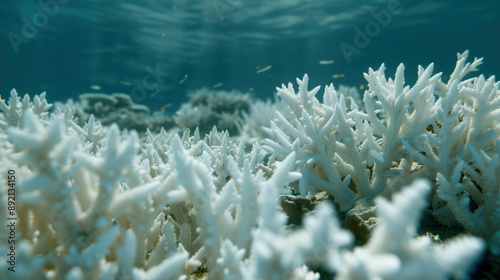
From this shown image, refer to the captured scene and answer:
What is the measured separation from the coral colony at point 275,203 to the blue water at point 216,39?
39.7 ft

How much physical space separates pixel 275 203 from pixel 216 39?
3423 centimetres

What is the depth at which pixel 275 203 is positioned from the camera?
1.08 m

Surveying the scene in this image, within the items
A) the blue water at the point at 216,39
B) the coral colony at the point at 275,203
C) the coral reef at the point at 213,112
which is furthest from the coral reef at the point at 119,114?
the coral colony at the point at 275,203

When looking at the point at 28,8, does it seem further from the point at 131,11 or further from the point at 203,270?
the point at 203,270

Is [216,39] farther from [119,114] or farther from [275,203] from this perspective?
[275,203]

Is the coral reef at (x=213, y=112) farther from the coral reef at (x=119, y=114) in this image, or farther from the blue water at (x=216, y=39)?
the blue water at (x=216, y=39)

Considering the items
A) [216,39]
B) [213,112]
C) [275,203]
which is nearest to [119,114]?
[213,112]

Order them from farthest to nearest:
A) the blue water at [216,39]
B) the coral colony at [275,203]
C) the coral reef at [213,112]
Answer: the blue water at [216,39]
the coral reef at [213,112]
the coral colony at [275,203]

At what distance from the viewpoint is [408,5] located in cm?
2591

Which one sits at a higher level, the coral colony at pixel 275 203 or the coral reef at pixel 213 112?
the coral reef at pixel 213 112

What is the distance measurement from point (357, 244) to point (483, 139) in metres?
1.12

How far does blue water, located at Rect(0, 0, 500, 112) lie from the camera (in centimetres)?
2436

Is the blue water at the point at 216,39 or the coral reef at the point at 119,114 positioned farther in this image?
the blue water at the point at 216,39

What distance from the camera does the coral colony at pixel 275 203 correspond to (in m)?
0.88
